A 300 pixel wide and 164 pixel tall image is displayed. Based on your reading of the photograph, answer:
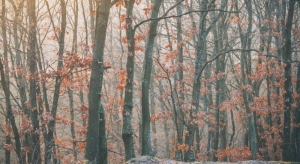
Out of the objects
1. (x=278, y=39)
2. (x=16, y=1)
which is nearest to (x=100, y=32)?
(x=16, y=1)

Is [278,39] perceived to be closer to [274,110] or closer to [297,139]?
[274,110]

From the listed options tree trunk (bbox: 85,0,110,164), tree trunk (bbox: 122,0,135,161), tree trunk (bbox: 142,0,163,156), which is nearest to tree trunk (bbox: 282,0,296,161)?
tree trunk (bbox: 142,0,163,156)

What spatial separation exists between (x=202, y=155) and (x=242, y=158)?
333cm

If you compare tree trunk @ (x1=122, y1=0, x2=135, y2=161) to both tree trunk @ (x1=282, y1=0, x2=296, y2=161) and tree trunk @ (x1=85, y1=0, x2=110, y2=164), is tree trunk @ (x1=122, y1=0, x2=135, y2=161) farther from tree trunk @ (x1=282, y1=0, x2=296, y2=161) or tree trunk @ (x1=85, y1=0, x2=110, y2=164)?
tree trunk @ (x1=282, y1=0, x2=296, y2=161)

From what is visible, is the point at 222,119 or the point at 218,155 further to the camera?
the point at 222,119

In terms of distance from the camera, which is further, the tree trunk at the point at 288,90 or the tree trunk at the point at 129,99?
the tree trunk at the point at 288,90

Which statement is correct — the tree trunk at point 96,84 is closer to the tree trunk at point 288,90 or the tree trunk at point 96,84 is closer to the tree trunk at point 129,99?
the tree trunk at point 129,99

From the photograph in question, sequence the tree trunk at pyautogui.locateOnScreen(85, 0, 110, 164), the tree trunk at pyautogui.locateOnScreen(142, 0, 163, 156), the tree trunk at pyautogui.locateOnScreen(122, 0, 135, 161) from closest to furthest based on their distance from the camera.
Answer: the tree trunk at pyautogui.locateOnScreen(85, 0, 110, 164) < the tree trunk at pyautogui.locateOnScreen(122, 0, 135, 161) < the tree trunk at pyautogui.locateOnScreen(142, 0, 163, 156)

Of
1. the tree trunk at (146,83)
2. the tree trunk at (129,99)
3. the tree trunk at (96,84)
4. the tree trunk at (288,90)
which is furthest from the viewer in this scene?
the tree trunk at (288,90)

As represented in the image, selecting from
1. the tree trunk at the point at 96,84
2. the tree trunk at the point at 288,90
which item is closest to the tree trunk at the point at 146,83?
the tree trunk at the point at 96,84

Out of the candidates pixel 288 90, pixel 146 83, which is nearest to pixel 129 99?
pixel 146 83

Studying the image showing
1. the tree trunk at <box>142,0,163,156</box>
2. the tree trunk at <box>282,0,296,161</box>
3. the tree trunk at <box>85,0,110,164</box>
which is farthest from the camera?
the tree trunk at <box>282,0,296,161</box>

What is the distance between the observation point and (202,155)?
64.4 ft

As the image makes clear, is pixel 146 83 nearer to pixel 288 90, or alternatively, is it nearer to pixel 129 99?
pixel 129 99
